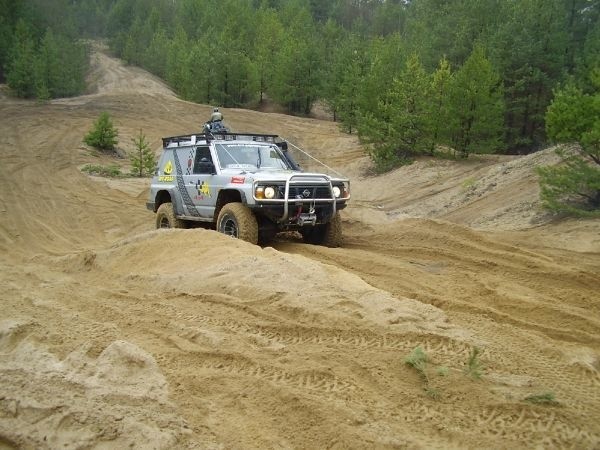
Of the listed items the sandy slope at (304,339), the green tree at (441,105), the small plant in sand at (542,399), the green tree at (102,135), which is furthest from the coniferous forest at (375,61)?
the green tree at (102,135)

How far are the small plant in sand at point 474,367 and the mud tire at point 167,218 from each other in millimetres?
8114

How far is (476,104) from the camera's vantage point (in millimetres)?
19453

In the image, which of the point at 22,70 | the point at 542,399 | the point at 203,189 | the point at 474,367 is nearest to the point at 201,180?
the point at 203,189

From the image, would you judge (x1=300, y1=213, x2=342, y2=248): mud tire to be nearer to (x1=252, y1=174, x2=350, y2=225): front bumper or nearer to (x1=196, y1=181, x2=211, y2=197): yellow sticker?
(x1=252, y1=174, x2=350, y2=225): front bumper

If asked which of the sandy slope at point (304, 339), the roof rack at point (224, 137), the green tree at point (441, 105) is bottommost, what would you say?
the sandy slope at point (304, 339)

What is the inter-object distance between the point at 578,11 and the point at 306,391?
118 ft

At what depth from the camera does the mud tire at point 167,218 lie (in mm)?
11586

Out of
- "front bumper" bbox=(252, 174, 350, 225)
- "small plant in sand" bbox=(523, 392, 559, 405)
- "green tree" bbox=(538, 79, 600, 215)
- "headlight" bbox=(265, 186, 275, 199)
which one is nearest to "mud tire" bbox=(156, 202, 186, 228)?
"front bumper" bbox=(252, 174, 350, 225)

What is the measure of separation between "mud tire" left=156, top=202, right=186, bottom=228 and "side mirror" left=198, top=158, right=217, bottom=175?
4.59 feet

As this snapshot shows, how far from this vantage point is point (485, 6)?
33.2 m

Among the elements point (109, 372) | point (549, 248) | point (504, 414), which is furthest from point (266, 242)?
point (504, 414)

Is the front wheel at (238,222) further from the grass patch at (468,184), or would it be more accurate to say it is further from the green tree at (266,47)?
the green tree at (266,47)

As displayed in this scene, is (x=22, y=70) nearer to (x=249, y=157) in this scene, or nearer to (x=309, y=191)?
(x=249, y=157)

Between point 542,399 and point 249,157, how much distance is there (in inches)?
303
